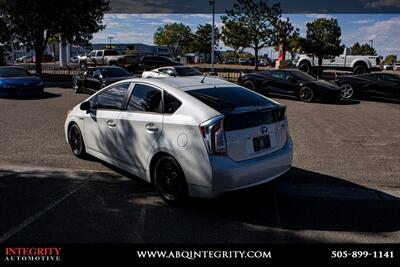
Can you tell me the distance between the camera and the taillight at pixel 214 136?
4.15 meters

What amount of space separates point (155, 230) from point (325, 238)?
1767 mm

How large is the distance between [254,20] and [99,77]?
66.0 feet

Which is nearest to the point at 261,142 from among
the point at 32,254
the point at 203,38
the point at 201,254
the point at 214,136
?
the point at 214,136

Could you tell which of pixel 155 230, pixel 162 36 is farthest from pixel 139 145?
pixel 162 36

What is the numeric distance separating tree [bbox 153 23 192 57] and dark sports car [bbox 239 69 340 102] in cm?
6870

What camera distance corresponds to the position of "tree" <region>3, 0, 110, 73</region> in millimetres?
24375

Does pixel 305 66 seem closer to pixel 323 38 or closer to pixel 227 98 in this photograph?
pixel 323 38

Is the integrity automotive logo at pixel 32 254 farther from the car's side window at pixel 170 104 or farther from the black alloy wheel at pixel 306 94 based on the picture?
the black alloy wheel at pixel 306 94

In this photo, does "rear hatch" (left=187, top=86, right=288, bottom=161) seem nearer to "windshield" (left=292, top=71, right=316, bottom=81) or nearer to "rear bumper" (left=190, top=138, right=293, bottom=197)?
"rear bumper" (left=190, top=138, right=293, bottom=197)

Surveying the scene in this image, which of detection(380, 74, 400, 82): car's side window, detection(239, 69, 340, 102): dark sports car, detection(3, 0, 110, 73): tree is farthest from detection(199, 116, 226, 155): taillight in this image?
detection(3, 0, 110, 73): tree

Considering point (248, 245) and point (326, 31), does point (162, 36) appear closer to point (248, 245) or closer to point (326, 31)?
point (326, 31)

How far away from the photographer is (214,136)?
4164mm

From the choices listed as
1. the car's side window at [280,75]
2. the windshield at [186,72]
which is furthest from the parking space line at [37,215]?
the windshield at [186,72]

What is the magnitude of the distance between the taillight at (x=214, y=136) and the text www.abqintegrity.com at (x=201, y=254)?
42.0 inches
